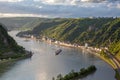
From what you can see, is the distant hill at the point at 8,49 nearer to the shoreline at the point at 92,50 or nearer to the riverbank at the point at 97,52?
the shoreline at the point at 92,50

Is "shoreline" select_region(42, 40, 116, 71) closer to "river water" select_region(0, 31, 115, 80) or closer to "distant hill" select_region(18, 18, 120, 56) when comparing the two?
"river water" select_region(0, 31, 115, 80)

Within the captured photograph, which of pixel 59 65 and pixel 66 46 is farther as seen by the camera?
pixel 66 46

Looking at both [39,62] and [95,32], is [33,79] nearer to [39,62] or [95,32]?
[39,62]

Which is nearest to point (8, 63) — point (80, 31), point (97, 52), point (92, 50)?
point (97, 52)

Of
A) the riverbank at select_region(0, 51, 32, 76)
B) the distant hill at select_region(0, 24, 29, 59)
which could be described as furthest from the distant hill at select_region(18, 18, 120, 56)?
the distant hill at select_region(0, 24, 29, 59)

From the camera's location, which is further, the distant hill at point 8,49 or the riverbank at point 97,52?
the distant hill at point 8,49

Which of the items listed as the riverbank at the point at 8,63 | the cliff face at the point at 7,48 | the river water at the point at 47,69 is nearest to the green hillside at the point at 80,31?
the cliff face at the point at 7,48

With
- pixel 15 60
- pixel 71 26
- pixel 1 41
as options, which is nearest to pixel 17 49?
pixel 1 41

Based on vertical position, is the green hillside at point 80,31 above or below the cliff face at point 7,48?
below

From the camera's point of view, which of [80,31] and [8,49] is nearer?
[8,49]

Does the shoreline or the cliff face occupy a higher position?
the cliff face

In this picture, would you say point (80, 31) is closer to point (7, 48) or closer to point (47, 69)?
point (7, 48)
